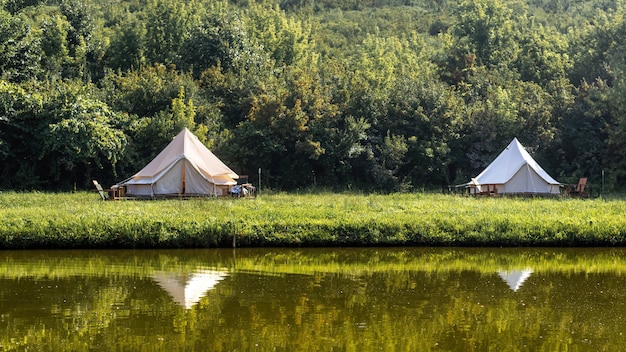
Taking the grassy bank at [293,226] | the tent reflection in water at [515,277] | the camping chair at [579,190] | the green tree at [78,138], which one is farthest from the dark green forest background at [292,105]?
the tent reflection in water at [515,277]

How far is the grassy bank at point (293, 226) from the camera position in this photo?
23328mm

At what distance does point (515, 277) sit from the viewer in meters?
19.7

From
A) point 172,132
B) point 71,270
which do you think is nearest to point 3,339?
point 71,270

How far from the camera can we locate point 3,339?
13.4m

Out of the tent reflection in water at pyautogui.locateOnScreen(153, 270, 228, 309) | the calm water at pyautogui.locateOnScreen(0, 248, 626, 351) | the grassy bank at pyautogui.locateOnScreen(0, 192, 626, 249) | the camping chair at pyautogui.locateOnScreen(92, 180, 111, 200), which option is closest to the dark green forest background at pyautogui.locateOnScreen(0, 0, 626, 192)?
the camping chair at pyautogui.locateOnScreen(92, 180, 111, 200)

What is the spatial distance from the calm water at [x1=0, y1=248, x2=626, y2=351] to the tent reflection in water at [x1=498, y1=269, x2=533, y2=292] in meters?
0.05

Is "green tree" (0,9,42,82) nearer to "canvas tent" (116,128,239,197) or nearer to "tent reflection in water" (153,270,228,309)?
"canvas tent" (116,128,239,197)

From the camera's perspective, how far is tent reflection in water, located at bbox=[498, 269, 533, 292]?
18594mm

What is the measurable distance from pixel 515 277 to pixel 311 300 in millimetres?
5552

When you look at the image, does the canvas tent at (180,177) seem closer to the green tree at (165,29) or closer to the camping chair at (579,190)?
the camping chair at (579,190)

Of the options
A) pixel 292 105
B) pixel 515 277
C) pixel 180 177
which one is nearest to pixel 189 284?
pixel 515 277

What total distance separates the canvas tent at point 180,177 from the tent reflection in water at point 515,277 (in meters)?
17.0

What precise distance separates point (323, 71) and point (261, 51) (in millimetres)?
7235

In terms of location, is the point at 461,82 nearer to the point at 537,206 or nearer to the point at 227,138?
the point at 227,138
